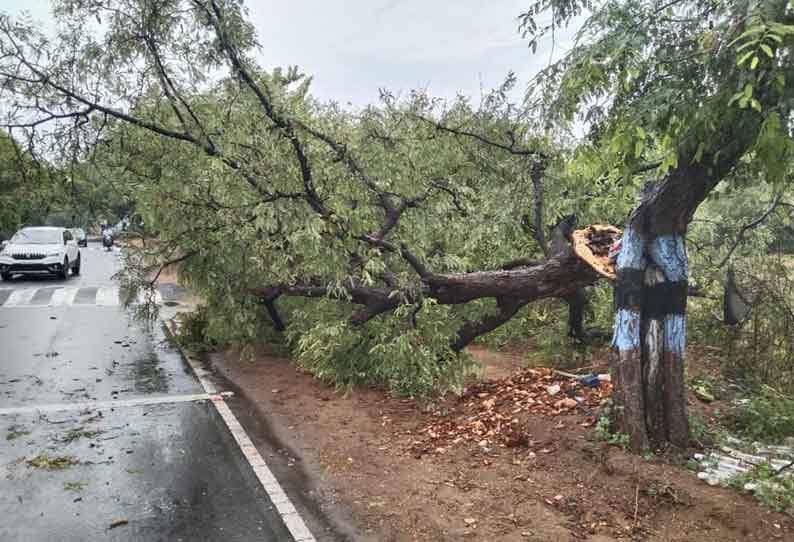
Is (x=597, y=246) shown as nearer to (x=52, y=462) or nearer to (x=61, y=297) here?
(x=52, y=462)

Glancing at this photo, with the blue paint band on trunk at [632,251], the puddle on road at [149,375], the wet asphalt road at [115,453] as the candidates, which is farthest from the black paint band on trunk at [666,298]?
the puddle on road at [149,375]

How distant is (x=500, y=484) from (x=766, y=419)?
122 inches

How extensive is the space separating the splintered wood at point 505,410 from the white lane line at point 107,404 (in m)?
3.53

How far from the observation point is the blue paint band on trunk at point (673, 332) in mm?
5609

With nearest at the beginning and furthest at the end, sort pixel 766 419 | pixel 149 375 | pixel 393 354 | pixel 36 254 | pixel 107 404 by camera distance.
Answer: pixel 766 419 < pixel 393 354 < pixel 107 404 < pixel 149 375 < pixel 36 254

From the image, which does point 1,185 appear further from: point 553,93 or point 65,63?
point 553,93

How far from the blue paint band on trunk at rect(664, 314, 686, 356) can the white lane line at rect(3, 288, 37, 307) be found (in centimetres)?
1711

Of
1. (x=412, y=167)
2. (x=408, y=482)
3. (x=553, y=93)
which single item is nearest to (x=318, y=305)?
(x=412, y=167)

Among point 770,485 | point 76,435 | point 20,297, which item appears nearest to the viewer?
point 770,485

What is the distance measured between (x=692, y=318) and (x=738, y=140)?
658cm

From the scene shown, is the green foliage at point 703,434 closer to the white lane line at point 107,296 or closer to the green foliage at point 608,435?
the green foliage at point 608,435

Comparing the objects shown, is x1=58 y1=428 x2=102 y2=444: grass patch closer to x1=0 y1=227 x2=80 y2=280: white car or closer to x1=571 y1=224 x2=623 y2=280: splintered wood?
x1=571 y1=224 x2=623 y2=280: splintered wood

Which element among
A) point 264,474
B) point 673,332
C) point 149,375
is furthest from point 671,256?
point 149,375

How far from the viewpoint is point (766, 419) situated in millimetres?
6328
